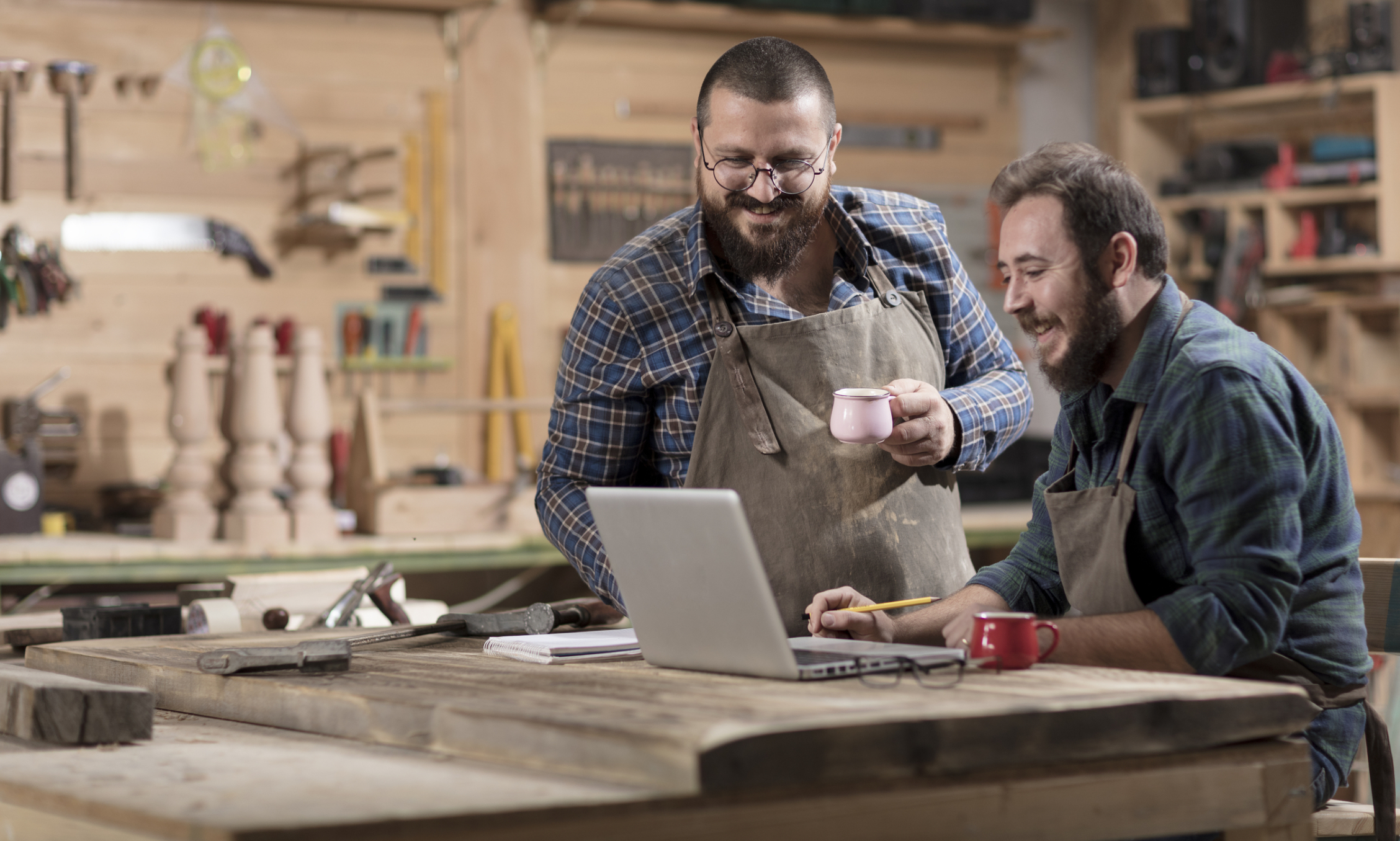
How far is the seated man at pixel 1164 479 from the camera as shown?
1.67 m

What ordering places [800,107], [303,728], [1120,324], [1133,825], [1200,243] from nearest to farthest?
1. [1133,825]
2. [303,728]
3. [1120,324]
4. [800,107]
5. [1200,243]

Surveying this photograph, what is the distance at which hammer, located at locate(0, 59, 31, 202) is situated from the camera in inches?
180

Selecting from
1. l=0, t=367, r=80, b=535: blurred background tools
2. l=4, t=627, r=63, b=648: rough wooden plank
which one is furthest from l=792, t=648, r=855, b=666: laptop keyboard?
l=0, t=367, r=80, b=535: blurred background tools

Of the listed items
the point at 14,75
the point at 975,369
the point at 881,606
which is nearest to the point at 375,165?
the point at 14,75

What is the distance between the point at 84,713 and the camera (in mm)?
1644

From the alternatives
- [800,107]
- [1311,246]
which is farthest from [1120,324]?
[1311,246]

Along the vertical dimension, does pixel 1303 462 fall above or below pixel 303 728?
above

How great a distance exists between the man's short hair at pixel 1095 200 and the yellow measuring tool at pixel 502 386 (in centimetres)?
363

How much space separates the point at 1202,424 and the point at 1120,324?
0.69 ft

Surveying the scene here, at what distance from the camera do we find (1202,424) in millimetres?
1724

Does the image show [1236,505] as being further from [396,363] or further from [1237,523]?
[396,363]

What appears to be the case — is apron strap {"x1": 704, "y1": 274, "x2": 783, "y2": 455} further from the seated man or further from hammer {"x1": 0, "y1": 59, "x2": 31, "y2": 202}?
hammer {"x1": 0, "y1": 59, "x2": 31, "y2": 202}

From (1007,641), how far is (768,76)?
946mm

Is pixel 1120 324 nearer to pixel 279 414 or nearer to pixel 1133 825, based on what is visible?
pixel 1133 825
